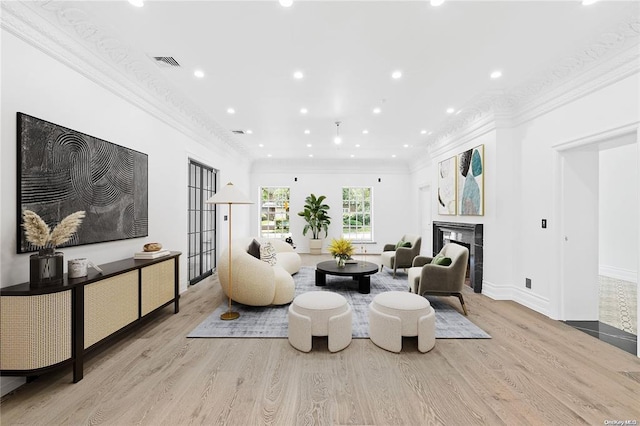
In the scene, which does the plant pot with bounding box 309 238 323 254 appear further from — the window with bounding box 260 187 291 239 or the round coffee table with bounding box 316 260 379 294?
the round coffee table with bounding box 316 260 379 294

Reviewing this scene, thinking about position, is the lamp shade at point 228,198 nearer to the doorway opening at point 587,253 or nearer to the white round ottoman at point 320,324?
the white round ottoman at point 320,324

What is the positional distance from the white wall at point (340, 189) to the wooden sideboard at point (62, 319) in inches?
253

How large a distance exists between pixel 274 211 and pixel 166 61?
20.3ft

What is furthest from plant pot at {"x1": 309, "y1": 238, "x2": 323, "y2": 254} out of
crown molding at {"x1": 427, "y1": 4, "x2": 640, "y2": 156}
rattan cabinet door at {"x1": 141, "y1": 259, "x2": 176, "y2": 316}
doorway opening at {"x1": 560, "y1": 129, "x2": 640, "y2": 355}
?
doorway opening at {"x1": 560, "y1": 129, "x2": 640, "y2": 355}

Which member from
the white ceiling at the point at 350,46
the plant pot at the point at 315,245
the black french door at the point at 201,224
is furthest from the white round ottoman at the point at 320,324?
the plant pot at the point at 315,245

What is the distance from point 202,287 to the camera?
190 inches

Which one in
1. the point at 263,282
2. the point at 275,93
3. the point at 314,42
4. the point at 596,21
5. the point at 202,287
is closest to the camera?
the point at 596,21

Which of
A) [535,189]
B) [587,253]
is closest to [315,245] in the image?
[535,189]

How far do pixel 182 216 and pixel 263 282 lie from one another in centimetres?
202

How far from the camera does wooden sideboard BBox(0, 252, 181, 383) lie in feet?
6.11

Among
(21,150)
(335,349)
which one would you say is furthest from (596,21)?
(21,150)

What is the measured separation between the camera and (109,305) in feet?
7.88

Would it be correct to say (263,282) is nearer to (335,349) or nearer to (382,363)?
(335,349)

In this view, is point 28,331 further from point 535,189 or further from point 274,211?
point 274,211
